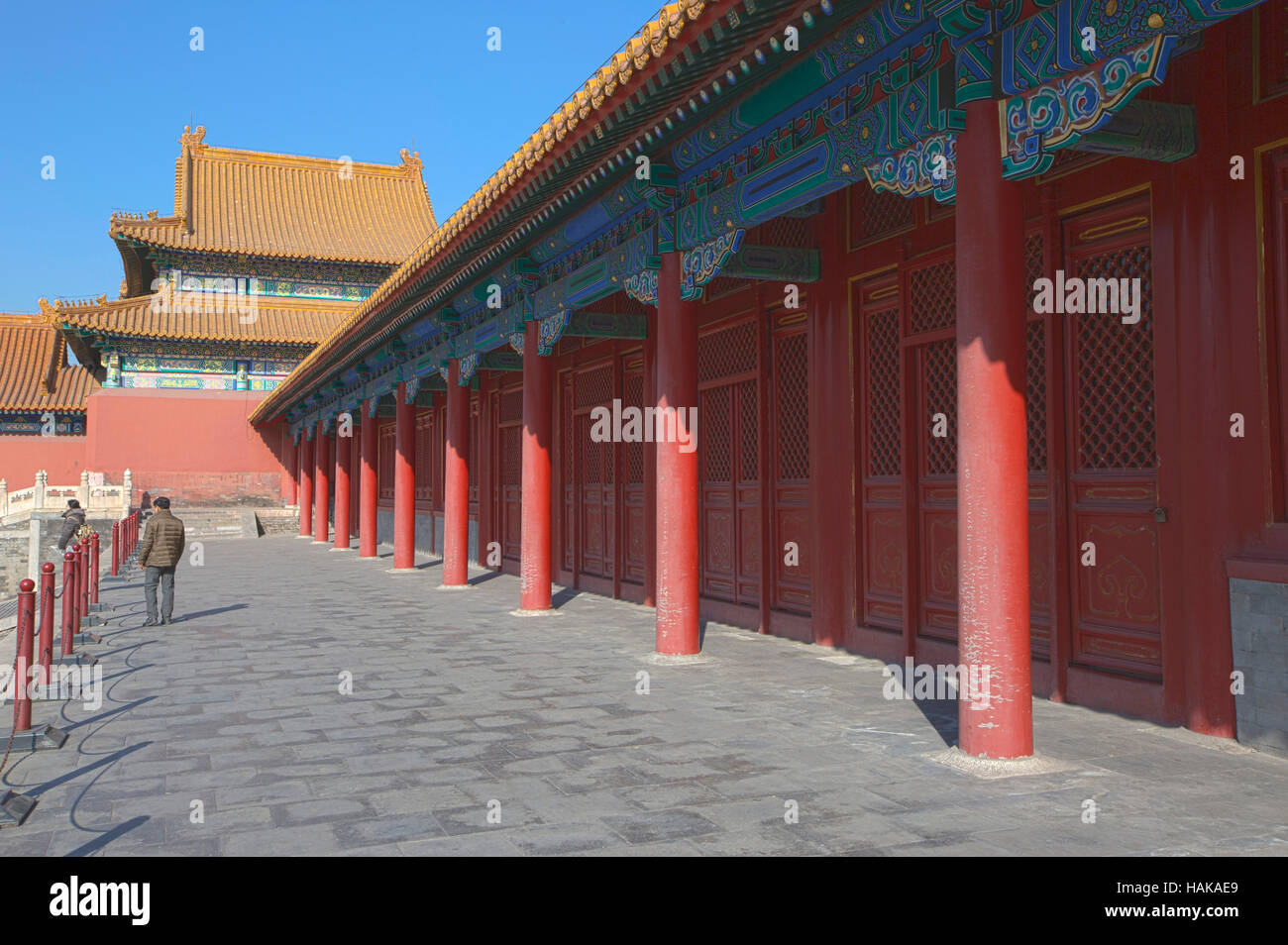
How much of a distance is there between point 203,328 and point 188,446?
3645mm

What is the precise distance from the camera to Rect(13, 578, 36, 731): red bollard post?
5098mm

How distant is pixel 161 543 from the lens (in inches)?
389

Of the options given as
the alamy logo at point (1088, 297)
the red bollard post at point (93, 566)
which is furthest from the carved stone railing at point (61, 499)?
the alamy logo at point (1088, 297)

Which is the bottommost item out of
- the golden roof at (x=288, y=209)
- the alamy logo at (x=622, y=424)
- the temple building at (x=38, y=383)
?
the alamy logo at (x=622, y=424)

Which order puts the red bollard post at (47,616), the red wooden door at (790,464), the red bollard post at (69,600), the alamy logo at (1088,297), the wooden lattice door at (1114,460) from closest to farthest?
1. the wooden lattice door at (1114,460)
2. the alamy logo at (1088,297)
3. the red bollard post at (47,616)
4. the red bollard post at (69,600)
5. the red wooden door at (790,464)

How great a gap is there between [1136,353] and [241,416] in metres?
30.2

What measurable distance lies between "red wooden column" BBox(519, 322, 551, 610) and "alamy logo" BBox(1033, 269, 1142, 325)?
564 cm

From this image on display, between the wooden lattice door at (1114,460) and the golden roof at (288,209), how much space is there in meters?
31.1

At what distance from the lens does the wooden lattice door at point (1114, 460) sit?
17.3 feet

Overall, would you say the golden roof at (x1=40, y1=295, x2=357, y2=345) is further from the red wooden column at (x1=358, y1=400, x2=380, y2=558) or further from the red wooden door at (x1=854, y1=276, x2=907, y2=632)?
the red wooden door at (x1=854, y1=276, x2=907, y2=632)
